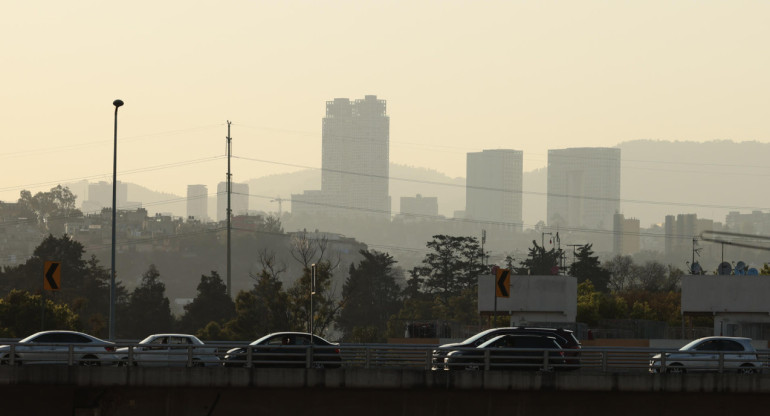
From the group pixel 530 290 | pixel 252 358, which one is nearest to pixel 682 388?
pixel 252 358

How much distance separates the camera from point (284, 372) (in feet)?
123

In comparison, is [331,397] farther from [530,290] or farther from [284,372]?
[530,290]

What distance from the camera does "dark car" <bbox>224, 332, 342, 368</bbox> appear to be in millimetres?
38750

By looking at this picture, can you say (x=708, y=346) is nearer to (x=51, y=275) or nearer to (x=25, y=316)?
(x=51, y=275)

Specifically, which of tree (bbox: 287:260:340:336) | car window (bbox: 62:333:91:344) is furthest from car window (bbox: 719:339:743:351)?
tree (bbox: 287:260:340:336)

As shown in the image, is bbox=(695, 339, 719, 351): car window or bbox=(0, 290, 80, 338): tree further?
bbox=(0, 290, 80, 338): tree

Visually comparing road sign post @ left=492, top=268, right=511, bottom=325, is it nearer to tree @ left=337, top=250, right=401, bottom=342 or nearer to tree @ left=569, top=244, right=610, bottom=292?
tree @ left=569, top=244, right=610, bottom=292

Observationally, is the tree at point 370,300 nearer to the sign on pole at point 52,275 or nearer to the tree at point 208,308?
the tree at point 208,308

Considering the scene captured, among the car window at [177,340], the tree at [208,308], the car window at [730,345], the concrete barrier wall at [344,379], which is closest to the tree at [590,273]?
the tree at [208,308]

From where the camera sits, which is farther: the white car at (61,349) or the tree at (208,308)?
the tree at (208,308)

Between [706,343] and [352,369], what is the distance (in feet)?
41.2

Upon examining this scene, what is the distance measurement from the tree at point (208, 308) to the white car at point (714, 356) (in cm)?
9875

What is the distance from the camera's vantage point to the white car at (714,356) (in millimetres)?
40062

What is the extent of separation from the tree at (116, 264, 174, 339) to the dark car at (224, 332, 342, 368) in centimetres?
10271
